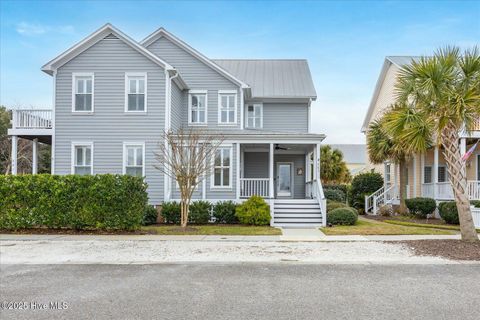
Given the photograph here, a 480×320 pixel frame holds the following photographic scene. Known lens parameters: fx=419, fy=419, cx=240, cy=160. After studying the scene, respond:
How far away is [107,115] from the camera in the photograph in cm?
1925

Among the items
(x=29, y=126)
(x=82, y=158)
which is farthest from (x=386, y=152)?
(x=29, y=126)

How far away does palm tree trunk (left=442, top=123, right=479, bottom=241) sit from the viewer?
12.1 m

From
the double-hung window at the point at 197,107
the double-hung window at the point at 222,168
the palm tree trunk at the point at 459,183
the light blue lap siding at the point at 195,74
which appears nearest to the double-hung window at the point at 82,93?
the light blue lap siding at the point at 195,74

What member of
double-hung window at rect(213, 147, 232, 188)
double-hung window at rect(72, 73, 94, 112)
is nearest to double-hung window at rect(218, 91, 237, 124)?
double-hung window at rect(213, 147, 232, 188)

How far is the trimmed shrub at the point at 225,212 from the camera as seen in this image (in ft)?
59.5

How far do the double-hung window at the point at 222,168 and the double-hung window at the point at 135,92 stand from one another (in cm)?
404

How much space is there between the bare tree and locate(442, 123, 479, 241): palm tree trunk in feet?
28.9

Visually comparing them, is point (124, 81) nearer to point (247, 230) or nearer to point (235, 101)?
point (235, 101)

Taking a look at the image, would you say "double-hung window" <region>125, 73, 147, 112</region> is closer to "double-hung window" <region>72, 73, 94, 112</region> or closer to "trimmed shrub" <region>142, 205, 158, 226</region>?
"double-hung window" <region>72, 73, 94, 112</region>

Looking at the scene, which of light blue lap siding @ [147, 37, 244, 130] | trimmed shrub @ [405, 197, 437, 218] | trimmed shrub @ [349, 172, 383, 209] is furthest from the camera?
trimmed shrub @ [349, 172, 383, 209]

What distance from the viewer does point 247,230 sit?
52.0 feet

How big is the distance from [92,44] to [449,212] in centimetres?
1769

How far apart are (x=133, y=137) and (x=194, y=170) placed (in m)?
4.43

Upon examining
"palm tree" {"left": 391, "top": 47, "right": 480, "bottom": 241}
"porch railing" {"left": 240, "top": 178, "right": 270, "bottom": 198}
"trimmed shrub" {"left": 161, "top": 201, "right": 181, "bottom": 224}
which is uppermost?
"palm tree" {"left": 391, "top": 47, "right": 480, "bottom": 241}
